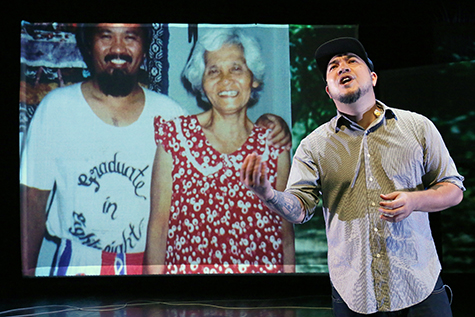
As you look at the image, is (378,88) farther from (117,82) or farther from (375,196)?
(375,196)

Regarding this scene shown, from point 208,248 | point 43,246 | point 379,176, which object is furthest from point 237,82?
point 379,176

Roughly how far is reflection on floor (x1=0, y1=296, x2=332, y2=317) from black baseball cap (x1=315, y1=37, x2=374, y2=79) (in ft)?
6.72

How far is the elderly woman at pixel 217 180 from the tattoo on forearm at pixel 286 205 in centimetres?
208

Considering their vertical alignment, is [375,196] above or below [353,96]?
below

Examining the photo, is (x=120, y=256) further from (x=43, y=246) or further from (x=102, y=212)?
(x=43, y=246)

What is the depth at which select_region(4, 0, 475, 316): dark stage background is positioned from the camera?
3.24 meters

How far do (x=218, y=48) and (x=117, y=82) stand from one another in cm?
89

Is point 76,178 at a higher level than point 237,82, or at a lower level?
lower

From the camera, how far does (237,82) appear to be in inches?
133

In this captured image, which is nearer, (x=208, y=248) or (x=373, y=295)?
(x=373, y=295)

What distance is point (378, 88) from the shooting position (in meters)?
3.41

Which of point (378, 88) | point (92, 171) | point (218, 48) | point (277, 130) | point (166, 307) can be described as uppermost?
point (218, 48)

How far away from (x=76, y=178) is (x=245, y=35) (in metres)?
1.82

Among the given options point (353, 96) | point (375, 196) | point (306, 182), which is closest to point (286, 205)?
point (306, 182)
